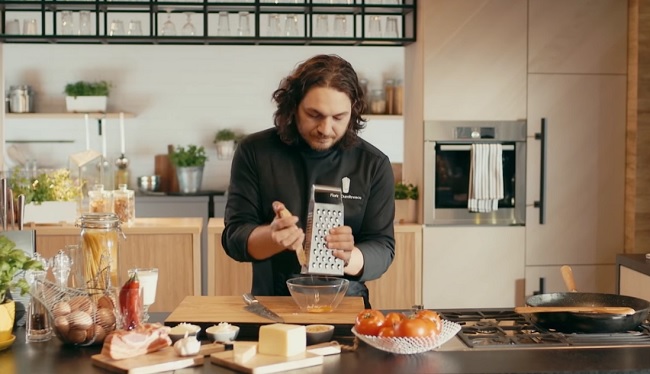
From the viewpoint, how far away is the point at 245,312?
9.41 ft

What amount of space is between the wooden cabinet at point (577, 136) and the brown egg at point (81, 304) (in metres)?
3.72

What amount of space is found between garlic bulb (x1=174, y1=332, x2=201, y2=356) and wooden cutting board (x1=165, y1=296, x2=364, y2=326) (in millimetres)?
342

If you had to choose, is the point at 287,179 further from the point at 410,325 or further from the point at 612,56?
the point at 612,56

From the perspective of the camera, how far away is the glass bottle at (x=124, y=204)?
5.46 m

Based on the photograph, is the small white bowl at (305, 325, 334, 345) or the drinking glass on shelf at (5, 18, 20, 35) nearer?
the small white bowl at (305, 325, 334, 345)

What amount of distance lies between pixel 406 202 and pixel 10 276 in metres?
3.50

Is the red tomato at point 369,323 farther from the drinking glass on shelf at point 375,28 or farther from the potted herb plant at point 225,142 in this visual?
the potted herb plant at point 225,142

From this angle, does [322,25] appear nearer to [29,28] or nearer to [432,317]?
[29,28]

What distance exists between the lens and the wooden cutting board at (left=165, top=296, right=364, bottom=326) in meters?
2.74

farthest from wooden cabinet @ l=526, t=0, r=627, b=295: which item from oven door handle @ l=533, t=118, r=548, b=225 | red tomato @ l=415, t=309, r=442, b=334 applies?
red tomato @ l=415, t=309, r=442, b=334

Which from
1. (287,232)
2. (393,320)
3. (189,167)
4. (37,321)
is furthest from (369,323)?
(189,167)

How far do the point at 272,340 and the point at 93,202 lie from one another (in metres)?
3.22

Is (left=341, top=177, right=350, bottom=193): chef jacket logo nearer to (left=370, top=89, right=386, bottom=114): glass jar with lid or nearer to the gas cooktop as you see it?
the gas cooktop

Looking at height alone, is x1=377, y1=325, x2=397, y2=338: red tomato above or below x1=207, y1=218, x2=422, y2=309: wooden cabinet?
above
